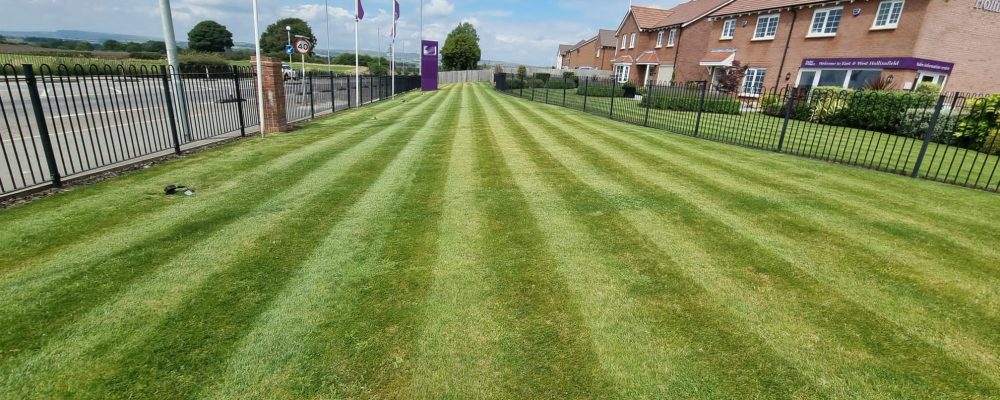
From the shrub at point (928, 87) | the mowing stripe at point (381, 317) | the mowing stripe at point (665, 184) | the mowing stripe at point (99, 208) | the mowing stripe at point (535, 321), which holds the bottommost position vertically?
the mowing stripe at point (99, 208)

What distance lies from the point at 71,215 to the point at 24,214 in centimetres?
48

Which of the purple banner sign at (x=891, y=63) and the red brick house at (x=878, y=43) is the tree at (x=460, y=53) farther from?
the purple banner sign at (x=891, y=63)

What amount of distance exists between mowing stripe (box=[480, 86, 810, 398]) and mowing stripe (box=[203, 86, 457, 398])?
1.88 m

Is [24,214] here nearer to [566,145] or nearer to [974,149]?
[566,145]

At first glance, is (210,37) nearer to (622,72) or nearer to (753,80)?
(622,72)

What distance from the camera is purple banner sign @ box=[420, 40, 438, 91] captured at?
37.1m

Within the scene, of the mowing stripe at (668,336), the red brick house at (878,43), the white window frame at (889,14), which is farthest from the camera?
the white window frame at (889,14)

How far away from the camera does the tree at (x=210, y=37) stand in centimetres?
10706

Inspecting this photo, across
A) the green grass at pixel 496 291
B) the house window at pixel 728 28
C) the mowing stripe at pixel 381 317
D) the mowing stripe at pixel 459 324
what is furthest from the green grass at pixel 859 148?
the house window at pixel 728 28

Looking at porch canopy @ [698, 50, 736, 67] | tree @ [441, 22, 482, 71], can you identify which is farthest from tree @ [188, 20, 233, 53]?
porch canopy @ [698, 50, 736, 67]

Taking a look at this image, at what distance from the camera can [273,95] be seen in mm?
11156

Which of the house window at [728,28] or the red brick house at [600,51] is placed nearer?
the house window at [728,28]

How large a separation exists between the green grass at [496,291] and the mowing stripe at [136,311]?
2 centimetres

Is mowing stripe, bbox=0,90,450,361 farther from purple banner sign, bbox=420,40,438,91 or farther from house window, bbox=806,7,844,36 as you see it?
purple banner sign, bbox=420,40,438,91
